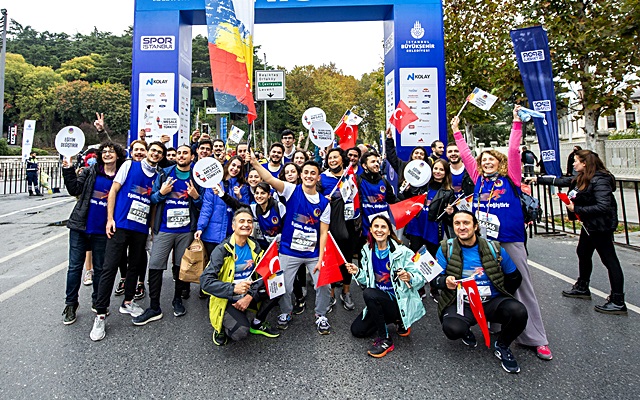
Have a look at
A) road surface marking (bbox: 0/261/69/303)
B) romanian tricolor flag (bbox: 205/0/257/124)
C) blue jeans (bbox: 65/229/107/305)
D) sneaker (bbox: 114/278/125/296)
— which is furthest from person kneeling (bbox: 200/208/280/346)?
road surface marking (bbox: 0/261/69/303)

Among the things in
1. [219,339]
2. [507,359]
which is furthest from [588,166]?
[219,339]

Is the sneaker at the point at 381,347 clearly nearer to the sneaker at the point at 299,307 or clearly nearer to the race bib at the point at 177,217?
the sneaker at the point at 299,307

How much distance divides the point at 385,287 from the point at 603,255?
2.69 m

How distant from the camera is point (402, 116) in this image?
6496 mm

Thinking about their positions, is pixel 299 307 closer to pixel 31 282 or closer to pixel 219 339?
pixel 219 339

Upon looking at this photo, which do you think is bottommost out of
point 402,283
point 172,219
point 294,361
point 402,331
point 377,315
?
point 294,361

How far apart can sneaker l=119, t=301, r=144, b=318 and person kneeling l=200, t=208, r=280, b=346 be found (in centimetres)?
103

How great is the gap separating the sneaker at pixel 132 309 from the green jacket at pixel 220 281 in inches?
42.1

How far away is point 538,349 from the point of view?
3.23m

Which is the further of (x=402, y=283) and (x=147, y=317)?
(x=147, y=317)

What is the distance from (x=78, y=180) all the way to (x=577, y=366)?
4.95 metres

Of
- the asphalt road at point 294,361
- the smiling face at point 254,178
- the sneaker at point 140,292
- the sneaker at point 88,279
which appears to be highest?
the smiling face at point 254,178

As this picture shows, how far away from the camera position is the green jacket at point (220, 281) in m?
3.43

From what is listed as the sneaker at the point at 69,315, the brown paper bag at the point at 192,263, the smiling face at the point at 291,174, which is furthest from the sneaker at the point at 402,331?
the sneaker at the point at 69,315
